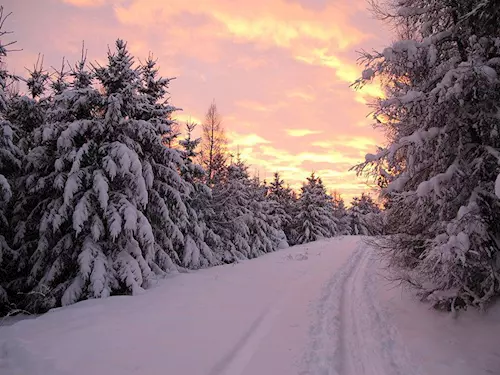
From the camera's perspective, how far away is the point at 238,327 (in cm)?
692

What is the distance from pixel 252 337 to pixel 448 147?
608 cm

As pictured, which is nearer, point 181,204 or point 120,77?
point 120,77

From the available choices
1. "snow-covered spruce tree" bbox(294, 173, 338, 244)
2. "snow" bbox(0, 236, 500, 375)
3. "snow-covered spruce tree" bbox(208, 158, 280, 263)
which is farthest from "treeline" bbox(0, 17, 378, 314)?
"snow-covered spruce tree" bbox(294, 173, 338, 244)

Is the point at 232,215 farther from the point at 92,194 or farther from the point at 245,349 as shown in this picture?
the point at 245,349

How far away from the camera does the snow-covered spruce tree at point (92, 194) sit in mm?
10086

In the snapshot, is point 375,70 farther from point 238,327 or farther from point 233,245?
point 233,245

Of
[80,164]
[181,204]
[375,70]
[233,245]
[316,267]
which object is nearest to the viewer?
[375,70]

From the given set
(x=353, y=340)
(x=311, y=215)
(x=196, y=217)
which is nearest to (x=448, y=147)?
(x=353, y=340)

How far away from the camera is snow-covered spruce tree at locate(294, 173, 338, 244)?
3919 cm

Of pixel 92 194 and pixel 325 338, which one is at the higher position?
pixel 92 194

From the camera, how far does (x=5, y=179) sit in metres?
10.0

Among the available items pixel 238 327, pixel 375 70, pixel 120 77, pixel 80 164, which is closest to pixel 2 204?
pixel 80 164

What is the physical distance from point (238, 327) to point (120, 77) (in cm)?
1037

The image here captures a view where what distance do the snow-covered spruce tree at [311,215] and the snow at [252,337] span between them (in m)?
29.5
